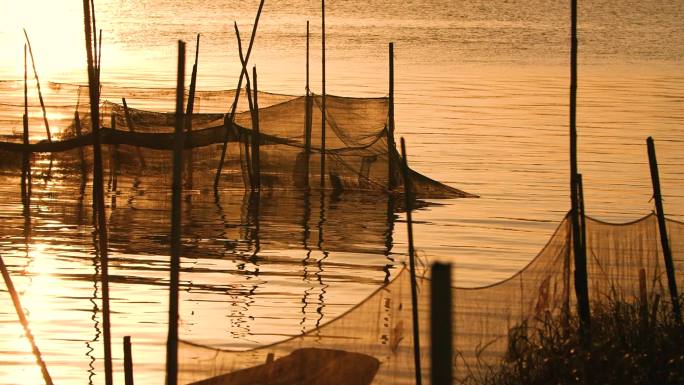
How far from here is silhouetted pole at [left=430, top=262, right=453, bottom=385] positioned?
10.7 feet

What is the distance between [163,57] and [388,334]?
27.6m

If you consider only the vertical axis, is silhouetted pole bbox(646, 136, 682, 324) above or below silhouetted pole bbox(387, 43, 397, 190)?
below

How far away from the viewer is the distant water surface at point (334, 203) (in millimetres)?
9516

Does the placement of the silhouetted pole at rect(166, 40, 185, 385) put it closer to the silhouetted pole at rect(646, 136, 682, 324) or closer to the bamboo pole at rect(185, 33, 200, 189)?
the silhouetted pole at rect(646, 136, 682, 324)

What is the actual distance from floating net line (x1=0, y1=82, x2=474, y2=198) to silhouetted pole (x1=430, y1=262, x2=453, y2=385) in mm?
10631

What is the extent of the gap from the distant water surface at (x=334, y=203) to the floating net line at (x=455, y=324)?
7.06 ft

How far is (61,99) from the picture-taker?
2122 centimetres

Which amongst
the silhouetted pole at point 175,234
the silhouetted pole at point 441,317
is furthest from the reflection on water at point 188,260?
the silhouetted pole at point 441,317

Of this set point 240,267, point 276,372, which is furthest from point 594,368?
point 240,267

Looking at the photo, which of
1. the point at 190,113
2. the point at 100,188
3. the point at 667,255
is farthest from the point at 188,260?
the point at 100,188

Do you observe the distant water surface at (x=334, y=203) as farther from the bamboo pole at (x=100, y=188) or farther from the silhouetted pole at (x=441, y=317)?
the silhouetted pole at (x=441, y=317)

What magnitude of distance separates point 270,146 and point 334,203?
2.87ft

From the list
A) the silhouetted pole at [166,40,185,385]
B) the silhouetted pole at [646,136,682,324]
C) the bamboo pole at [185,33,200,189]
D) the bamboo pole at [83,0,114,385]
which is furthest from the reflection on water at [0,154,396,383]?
the silhouetted pole at [166,40,185,385]

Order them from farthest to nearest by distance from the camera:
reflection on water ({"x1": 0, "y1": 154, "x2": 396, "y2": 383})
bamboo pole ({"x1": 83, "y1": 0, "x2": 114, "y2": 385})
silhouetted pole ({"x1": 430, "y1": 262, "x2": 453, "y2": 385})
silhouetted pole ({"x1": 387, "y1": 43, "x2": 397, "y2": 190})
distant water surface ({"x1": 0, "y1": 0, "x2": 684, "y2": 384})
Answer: silhouetted pole ({"x1": 387, "y1": 43, "x2": 397, "y2": 190}) < distant water surface ({"x1": 0, "y1": 0, "x2": 684, "y2": 384}) < reflection on water ({"x1": 0, "y1": 154, "x2": 396, "y2": 383}) < bamboo pole ({"x1": 83, "y1": 0, "x2": 114, "y2": 385}) < silhouetted pole ({"x1": 430, "y1": 262, "x2": 453, "y2": 385})
